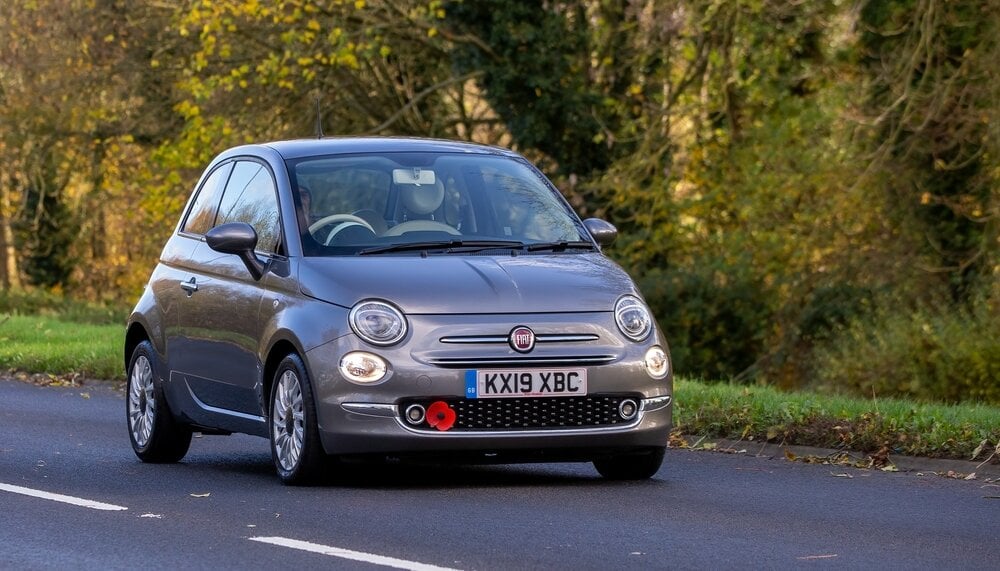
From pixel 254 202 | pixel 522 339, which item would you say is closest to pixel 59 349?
pixel 254 202

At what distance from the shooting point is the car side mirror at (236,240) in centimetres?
1039

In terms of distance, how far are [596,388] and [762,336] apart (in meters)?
19.1

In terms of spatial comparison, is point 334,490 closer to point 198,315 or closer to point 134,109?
A: point 198,315

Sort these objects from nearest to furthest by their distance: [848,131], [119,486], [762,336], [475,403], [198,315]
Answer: [475,403], [119,486], [198,315], [848,131], [762,336]

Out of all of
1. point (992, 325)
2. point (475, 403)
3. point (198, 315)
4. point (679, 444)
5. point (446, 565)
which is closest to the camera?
point (446, 565)

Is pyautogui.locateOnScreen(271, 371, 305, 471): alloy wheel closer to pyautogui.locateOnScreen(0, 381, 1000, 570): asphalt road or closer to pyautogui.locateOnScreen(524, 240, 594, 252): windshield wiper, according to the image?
pyautogui.locateOnScreen(0, 381, 1000, 570): asphalt road

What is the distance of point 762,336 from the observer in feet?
93.2

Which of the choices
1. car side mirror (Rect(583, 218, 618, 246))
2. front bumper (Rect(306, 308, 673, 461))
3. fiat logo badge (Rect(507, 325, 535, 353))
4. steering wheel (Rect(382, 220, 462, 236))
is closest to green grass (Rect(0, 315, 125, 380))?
car side mirror (Rect(583, 218, 618, 246))

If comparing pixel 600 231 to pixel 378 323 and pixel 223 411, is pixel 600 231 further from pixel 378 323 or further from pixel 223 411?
pixel 223 411

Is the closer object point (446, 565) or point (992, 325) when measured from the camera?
point (446, 565)

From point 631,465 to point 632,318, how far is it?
0.91m

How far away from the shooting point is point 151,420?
1169 cm

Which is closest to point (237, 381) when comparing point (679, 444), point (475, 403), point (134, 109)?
point (475, 403)

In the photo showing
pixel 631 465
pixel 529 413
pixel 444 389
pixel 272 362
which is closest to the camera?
pixel 444 389
